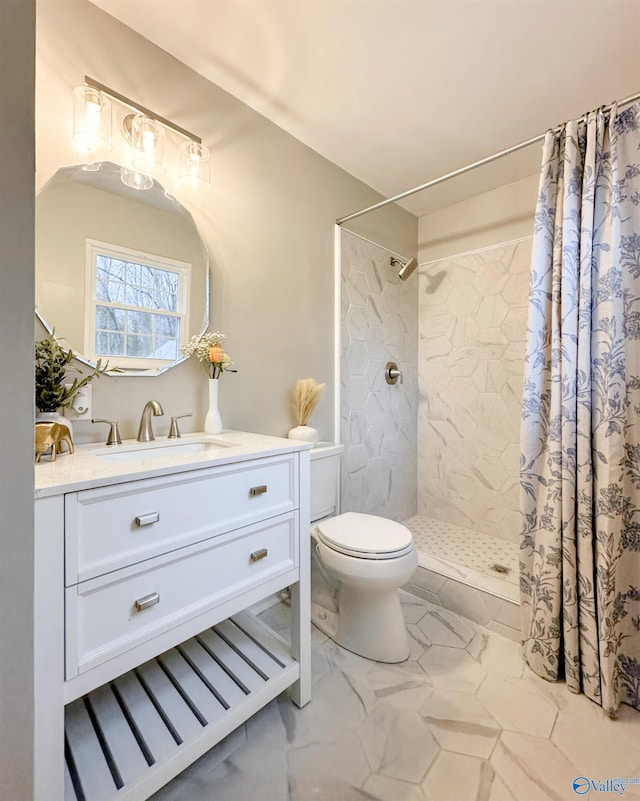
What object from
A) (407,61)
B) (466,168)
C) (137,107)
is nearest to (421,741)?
(466,168)

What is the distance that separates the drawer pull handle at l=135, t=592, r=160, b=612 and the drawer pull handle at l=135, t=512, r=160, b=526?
18 centimetres

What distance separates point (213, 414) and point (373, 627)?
1.12 metres

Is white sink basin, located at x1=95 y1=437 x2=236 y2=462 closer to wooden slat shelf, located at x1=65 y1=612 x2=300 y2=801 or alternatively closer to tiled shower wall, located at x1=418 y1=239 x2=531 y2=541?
wooden slat shelf, located at x1=65 y1=612 x2=300 y2=801

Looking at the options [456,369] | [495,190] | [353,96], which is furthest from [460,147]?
[456,369]

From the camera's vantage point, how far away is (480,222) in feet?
8.36

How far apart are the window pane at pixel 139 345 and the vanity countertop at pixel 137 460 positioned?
13.5 inches

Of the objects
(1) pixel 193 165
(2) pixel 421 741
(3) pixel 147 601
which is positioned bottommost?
(2) pixel 421 741

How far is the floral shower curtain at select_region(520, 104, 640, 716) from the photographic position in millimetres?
1292

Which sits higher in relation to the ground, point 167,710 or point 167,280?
point 167,280

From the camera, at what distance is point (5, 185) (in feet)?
1.32

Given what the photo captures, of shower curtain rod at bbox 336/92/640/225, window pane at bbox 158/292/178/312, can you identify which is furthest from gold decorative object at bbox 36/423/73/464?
shower curtain rod at bbox 336/92/640/225

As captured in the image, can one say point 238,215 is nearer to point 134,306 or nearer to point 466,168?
point 134,306

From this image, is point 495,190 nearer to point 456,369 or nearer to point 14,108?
point 456,369

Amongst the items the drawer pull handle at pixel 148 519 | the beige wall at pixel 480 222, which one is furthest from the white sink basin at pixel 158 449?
the beige wall at pixel 480 222
